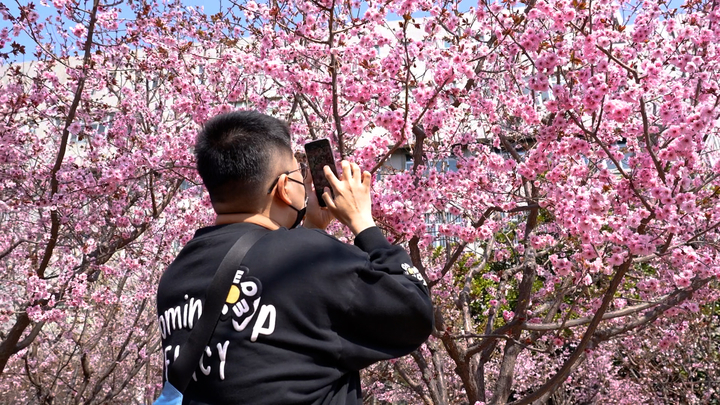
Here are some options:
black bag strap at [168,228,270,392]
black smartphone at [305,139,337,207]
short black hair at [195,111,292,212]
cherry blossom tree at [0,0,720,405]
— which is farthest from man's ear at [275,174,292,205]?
cherry blossom tree at [0,0,720,405]

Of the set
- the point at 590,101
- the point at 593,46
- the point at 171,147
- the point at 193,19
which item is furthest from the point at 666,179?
the point at 193,19

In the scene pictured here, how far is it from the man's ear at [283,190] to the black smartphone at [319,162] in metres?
0.14

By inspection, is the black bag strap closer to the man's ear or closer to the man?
the man

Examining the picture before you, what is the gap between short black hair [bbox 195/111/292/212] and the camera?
165 cm

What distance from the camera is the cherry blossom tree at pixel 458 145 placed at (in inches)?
138

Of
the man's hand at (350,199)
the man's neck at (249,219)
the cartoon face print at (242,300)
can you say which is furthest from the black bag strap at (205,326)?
the man's hand at (350,199)

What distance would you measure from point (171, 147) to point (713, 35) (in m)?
4.06

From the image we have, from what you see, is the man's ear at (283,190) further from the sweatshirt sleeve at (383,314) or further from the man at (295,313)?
the sweatshirt sleeve at (383,314)

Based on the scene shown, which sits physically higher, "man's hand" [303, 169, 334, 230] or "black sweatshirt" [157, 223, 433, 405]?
"man's hand" [303, 169, 334, 230]

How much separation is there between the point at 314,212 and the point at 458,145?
3.68 m

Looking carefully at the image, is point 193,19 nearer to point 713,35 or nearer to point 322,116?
point 322,116

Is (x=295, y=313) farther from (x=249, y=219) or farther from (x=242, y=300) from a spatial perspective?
(x=249, y=219)

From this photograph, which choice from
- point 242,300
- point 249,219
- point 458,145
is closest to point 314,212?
point 249,219

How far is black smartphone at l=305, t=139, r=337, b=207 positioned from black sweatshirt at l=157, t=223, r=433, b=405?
324 millimetres
